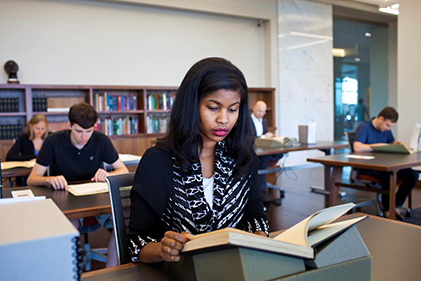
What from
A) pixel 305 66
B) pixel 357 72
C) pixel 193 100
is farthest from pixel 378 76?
pixel 193 100

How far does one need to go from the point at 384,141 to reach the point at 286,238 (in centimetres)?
430

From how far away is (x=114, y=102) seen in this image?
6348mm

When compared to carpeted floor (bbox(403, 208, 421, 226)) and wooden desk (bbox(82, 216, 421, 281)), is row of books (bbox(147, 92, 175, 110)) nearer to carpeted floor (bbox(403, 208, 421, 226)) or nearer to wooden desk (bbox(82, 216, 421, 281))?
carpeted floor (bbox(403, 208, 421, 226))

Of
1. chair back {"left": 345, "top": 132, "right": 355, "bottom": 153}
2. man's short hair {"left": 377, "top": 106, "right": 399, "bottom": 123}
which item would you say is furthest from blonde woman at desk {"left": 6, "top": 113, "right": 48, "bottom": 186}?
man's short hair {"left": 377, "top": 106, "right": 399, "bottom": 123}

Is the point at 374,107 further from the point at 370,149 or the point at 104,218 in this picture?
the point at 104,218

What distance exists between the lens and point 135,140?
6.36 meters

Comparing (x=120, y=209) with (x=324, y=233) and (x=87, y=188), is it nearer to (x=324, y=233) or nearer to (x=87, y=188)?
(x=324, y=233)

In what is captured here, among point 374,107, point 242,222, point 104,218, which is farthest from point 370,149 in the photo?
point 374,107

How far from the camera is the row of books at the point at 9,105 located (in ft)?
18.0

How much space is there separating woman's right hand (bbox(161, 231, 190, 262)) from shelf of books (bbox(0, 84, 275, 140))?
4837 millimetres

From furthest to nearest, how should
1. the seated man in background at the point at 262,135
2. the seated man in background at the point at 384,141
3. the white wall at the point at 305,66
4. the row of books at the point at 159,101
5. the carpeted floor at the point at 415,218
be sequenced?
the white wall at the point at 305,66
the row of books at the point at 159,101
the seated man in background at the point at 262,135
the seated man in background at the point at 384,141
the carpeted floor at the point at 415,218

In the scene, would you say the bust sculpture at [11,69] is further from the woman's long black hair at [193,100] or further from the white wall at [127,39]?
the woman's long black hair at [193,100]

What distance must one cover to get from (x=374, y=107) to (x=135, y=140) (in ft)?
23.5

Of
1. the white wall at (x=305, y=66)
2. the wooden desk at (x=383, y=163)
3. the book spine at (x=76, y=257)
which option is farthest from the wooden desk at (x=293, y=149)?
the book spine at (x=76, y=257)
